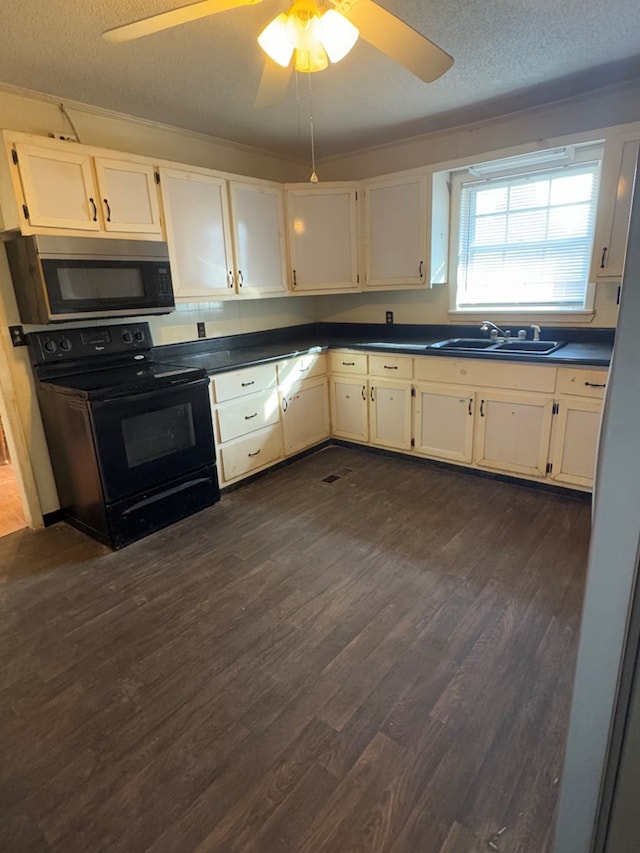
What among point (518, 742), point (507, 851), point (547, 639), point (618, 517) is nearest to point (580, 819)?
point (618, 517)

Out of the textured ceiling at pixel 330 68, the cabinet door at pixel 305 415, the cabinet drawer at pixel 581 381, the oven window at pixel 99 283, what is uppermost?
the textured ceiling at pixel 330 68

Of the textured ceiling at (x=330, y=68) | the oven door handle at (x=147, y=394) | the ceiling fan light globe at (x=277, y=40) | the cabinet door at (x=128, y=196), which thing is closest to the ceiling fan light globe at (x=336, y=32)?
the ceiling fan light globe at (x=277, y=40)

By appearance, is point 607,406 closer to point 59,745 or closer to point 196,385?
point 59,745

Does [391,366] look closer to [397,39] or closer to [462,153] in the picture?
[462,153]

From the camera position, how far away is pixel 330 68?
2416mm

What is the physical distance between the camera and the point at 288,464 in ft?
12.4

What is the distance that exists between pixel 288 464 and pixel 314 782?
2530mm

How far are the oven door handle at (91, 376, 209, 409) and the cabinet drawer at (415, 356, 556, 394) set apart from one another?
5.12 ft

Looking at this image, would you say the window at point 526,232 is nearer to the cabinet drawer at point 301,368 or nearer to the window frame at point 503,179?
the window frame at point 503,179

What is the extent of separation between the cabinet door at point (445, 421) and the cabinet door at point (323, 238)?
47.1 inches

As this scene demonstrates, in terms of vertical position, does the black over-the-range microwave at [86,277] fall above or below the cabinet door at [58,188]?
below

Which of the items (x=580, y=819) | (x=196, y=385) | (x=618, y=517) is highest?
(x=618, y=517)

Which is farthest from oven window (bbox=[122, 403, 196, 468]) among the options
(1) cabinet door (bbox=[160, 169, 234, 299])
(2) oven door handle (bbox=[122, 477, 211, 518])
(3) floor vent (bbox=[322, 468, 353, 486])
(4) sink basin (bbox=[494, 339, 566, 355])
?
(4) sink basin (bbox=[494, 339, 566, 355])

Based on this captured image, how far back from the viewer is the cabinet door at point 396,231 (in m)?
3.52
